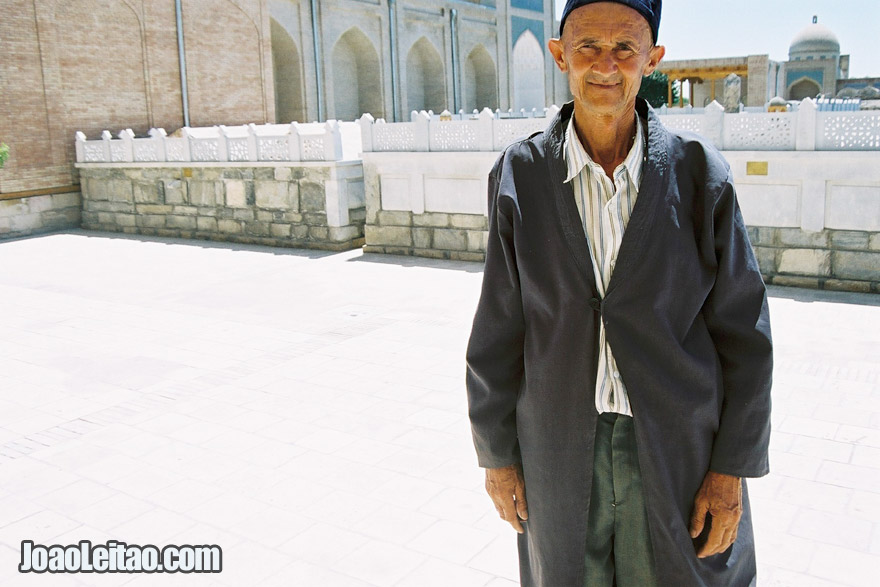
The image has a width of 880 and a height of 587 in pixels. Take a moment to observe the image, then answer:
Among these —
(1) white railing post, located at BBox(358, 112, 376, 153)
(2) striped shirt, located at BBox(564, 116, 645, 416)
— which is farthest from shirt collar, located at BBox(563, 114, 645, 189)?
(1) white railing post, located at BBox(358, 112, 376, 153)

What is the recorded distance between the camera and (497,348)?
1859 mm

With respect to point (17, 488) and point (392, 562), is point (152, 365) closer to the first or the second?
point (17, 488)

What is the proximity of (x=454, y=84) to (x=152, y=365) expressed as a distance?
2394cm

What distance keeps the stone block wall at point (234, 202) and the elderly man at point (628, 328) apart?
9.96 m

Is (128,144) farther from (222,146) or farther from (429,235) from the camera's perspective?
(429,235)

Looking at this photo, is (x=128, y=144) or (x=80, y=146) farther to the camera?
(x=80, y=146)

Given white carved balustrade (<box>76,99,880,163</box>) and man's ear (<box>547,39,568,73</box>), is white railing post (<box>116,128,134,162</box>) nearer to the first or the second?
white carved balustrade (<box>76,99,880,163</box>)

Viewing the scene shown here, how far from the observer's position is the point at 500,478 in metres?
→ 1.93

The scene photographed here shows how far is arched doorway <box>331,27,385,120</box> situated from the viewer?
82.9 feet

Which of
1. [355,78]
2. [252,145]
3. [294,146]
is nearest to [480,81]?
[355,78]

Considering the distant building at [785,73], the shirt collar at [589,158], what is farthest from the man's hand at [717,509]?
the distant building at [785,73]

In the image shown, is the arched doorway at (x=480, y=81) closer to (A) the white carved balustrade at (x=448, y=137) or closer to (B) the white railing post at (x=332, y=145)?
(A) the white carved balustrade at (x=448, y=137)

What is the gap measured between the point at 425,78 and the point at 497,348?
92.0 ft

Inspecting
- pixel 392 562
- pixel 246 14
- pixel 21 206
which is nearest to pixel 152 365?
pixel 392 562
